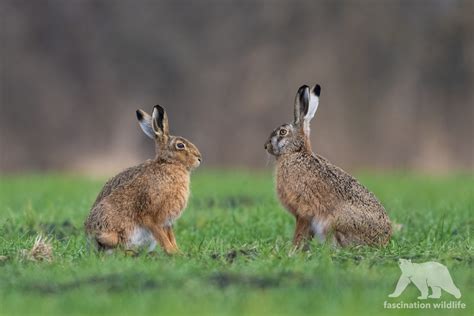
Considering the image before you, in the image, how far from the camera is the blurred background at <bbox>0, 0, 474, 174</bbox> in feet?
96.9

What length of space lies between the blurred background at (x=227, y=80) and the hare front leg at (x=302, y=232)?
2053 centimetres

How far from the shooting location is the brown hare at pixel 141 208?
8336 mm

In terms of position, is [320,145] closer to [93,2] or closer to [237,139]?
[237,139]

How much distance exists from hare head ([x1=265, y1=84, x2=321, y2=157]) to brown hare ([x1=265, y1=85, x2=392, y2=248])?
0.51ft

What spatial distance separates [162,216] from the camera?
27.8 ft

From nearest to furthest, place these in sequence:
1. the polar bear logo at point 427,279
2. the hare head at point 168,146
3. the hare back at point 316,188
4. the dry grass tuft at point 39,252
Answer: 1. the polar bear logo at point 427,279
2. the dry grass tuft at point 39,252
3. the hare back at point 316,188
4. the hare head at point 168,146

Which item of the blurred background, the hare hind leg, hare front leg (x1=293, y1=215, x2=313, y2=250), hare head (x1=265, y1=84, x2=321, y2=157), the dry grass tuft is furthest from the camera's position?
the blurred background

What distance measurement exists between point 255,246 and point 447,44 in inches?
894

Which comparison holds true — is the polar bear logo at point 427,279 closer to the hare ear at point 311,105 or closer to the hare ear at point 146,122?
the hare ear at point 311,105

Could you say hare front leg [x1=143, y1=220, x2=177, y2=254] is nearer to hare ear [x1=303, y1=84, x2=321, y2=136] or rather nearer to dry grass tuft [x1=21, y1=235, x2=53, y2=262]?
dry grass tuft [x1=21, y1=235, x2=53, y2=262]

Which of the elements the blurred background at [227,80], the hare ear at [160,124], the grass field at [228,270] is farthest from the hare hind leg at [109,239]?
the blurred background at [227,80]

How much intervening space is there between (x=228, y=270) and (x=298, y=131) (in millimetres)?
2822

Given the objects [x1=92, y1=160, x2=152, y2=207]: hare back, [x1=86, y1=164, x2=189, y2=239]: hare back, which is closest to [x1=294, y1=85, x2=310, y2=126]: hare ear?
[x1=86, y1=164, x2=189, y2=239]: hare back

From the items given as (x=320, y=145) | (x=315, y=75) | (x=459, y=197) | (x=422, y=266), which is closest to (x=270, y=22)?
(x=315, y=75)
